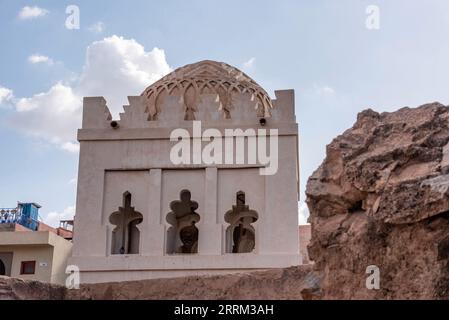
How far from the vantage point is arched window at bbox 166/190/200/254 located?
17250 mm

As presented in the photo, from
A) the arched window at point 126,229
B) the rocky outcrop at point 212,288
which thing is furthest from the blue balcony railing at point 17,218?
the rocky outcrop at point 212,288

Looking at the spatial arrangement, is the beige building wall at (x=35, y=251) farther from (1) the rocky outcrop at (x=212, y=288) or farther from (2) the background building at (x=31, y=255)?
(1) the rocky outcrop at (x=212, y=288)

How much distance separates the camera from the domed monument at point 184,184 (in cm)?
1656

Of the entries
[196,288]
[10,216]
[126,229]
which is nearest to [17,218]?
[10,216]

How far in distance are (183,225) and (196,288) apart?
10.0 meters

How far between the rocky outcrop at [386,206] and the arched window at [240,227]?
11167mm

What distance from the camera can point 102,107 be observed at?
18.1 m

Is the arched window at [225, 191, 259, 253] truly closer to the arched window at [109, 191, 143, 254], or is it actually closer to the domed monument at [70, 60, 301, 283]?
the domed monument at [70, 60, 301, 283]

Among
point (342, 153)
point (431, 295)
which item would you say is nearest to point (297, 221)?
point (342, 153)

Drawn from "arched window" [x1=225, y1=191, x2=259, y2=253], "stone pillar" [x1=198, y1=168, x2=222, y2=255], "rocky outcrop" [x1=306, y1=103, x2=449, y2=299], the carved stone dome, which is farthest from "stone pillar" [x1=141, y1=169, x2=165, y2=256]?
"rocky outcrop" [x1=306, y1=103, x2=449, y2=299]

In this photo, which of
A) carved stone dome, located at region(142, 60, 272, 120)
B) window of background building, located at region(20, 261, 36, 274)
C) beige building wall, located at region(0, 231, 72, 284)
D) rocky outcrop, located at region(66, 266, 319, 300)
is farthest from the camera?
window of background building, located at region(20, 261, 36, 274)

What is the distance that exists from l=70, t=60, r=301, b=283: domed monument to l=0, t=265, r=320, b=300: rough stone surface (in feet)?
25.9

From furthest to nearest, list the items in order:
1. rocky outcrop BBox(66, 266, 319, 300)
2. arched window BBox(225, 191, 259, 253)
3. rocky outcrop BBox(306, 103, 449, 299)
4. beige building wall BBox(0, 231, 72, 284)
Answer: beige building wall BBox(0, 231, 72, 284) < arched window BBox(225, 191, 259, 253) < rocky outcrop BBox(66, 266, 319, 300) < rocky outcrop BBox(306, 103, 449, 299)

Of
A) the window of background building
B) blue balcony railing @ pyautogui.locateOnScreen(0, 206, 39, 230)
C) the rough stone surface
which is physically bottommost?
the rough stone surface
